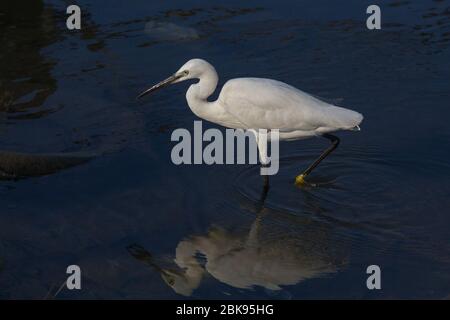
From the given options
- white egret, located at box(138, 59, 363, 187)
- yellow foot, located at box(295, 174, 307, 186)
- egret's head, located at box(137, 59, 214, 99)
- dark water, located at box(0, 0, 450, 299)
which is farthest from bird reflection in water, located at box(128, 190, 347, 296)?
egret's head, located at box(137, 59, 214, 99)

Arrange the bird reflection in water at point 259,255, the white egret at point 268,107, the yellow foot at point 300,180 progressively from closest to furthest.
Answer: the bird reflection in water at point 259,255 < the white egret at point 268,107 < the yellow foot at point 300,180

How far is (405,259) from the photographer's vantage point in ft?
21.0

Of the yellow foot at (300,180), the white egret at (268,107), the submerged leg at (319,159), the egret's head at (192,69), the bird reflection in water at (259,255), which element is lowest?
the bird reflection in water at (259,255)

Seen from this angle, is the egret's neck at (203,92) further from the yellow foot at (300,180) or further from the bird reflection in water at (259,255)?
the bird reflection in water at (259,255)

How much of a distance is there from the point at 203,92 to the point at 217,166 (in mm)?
699

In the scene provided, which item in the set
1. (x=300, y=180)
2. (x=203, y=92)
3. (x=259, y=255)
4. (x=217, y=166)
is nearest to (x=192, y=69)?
(x=203, y=92)

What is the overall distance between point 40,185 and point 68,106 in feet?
5.50

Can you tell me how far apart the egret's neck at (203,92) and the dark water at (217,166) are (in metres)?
0.52

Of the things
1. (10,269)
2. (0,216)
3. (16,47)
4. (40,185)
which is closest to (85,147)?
(40,185)

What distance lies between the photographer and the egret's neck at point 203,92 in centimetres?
748

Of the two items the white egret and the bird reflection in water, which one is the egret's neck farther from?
the bird reflection in water

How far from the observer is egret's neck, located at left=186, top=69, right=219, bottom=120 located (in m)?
7.48

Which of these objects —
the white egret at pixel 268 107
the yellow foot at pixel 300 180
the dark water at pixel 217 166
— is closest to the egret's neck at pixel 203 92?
the white egret at pixel 268 107
